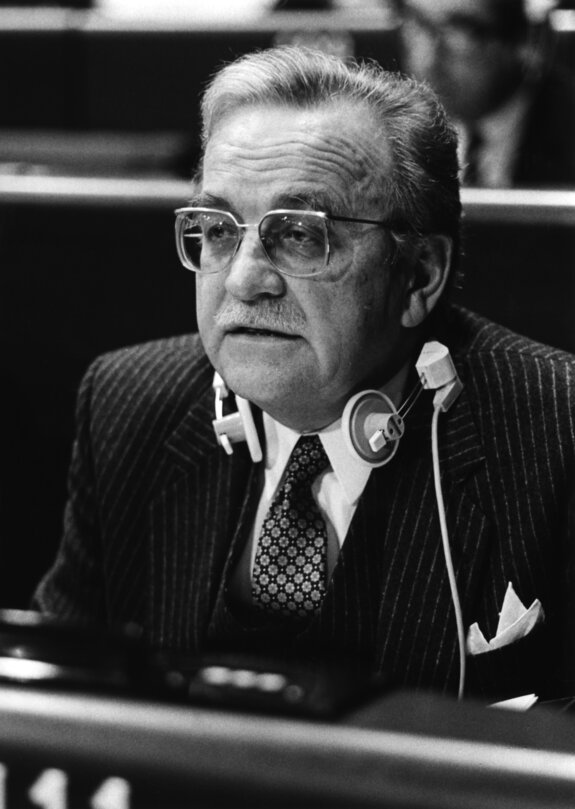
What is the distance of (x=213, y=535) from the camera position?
4.58 feet

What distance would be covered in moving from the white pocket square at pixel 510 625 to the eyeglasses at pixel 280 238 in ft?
1.32

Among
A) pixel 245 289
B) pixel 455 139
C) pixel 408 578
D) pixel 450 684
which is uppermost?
pixel 455 139

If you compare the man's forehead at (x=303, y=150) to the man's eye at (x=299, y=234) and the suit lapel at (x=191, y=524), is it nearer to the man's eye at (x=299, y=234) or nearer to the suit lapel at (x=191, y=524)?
the man's eye at (x=299, y=234)

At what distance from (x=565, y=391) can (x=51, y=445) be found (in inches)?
30.8

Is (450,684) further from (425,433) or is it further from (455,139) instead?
(455,139)

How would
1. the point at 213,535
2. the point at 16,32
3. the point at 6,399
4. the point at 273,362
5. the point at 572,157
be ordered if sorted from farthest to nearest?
the point at 16,32 → the point at 572,157 → the point at 6,399 → the point at 213,535 → the point at 273,362

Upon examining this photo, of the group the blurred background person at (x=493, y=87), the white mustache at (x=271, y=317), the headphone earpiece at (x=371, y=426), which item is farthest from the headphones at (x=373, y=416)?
the blurred background person at (x=493, y=87)

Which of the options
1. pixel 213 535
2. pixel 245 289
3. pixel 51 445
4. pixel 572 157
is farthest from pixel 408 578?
pixel 572 157

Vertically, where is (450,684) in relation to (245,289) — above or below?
below

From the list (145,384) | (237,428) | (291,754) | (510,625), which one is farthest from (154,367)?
(291,754)

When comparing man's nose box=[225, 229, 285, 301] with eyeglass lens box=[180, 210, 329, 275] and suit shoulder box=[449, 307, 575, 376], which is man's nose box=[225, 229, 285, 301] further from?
suit shoulder box=[449, 307, 575, 376]

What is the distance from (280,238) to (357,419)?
205mm

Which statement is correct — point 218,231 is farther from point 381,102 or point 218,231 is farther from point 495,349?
point 495,349

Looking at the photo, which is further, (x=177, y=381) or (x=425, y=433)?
(x=177, y=381)
